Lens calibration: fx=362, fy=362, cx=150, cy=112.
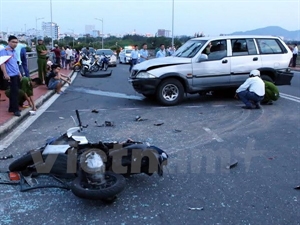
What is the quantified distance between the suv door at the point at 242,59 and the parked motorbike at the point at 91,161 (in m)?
6.74

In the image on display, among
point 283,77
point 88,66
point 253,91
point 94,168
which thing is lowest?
point 94,168

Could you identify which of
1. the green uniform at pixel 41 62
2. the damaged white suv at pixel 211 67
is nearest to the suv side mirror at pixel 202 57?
the damaged white suv at pixel 211 67

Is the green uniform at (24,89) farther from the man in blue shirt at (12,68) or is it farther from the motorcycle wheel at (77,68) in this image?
the motorcycle wheel at (77,68)

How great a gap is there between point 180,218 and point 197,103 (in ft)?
23.9

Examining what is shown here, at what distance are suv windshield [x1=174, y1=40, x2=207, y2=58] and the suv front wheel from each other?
3.29 ft

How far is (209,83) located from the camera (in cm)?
1047

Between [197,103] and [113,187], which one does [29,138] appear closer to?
[113,187]

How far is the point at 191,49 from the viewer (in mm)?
10805

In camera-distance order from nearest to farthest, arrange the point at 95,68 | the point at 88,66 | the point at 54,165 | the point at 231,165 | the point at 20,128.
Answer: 1. the point at 54,165
2. the point at 231,165
3. the point at 20,128
4. the point at 88,66
5. the point at 95,68

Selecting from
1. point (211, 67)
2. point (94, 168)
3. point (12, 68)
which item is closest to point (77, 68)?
point (211, 67)

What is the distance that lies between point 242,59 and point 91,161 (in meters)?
7.79

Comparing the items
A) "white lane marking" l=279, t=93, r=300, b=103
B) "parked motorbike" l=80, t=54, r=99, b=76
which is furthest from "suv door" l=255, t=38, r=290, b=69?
"parked motorbike" l=80, t=54, r=99, b=76

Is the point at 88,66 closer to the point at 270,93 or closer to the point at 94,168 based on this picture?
the point at 270,93

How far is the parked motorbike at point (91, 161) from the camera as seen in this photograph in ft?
12.6
